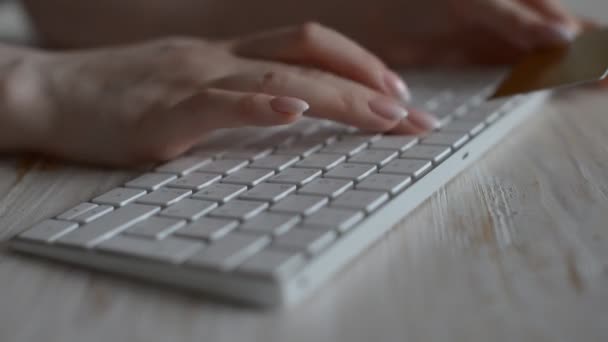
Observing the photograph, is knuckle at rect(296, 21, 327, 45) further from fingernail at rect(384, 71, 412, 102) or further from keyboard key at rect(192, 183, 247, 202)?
keyboard key at rect(192, 183, 247, 202)

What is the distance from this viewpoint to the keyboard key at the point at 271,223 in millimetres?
404

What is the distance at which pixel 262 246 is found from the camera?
0.39m

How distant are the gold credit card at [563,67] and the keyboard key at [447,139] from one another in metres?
0.16

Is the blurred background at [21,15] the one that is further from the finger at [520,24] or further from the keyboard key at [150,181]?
the keyboard key at [150,181]

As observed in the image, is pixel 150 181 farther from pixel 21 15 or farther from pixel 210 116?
pixel 21 15

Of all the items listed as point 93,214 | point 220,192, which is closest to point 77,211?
point 93,214

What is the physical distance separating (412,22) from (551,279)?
0.76 m

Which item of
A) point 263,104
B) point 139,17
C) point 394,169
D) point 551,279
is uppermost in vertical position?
point 139,17

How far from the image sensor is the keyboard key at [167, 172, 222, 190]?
533 millimetres

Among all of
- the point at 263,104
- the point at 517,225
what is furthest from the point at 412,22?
the point at 517,225

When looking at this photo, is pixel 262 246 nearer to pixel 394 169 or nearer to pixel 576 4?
pixel 394 169

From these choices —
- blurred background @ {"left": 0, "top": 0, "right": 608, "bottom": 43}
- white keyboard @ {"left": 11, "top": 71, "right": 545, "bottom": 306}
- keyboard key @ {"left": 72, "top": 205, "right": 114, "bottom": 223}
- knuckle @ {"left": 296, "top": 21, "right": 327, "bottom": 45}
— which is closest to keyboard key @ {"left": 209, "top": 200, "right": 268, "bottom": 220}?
white keyboard @ {"left": 11, "top": 71, "right": 545, "bottom": 306}

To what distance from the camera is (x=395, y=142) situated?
0.61 metres

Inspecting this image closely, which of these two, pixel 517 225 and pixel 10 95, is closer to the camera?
pixel 517 225
